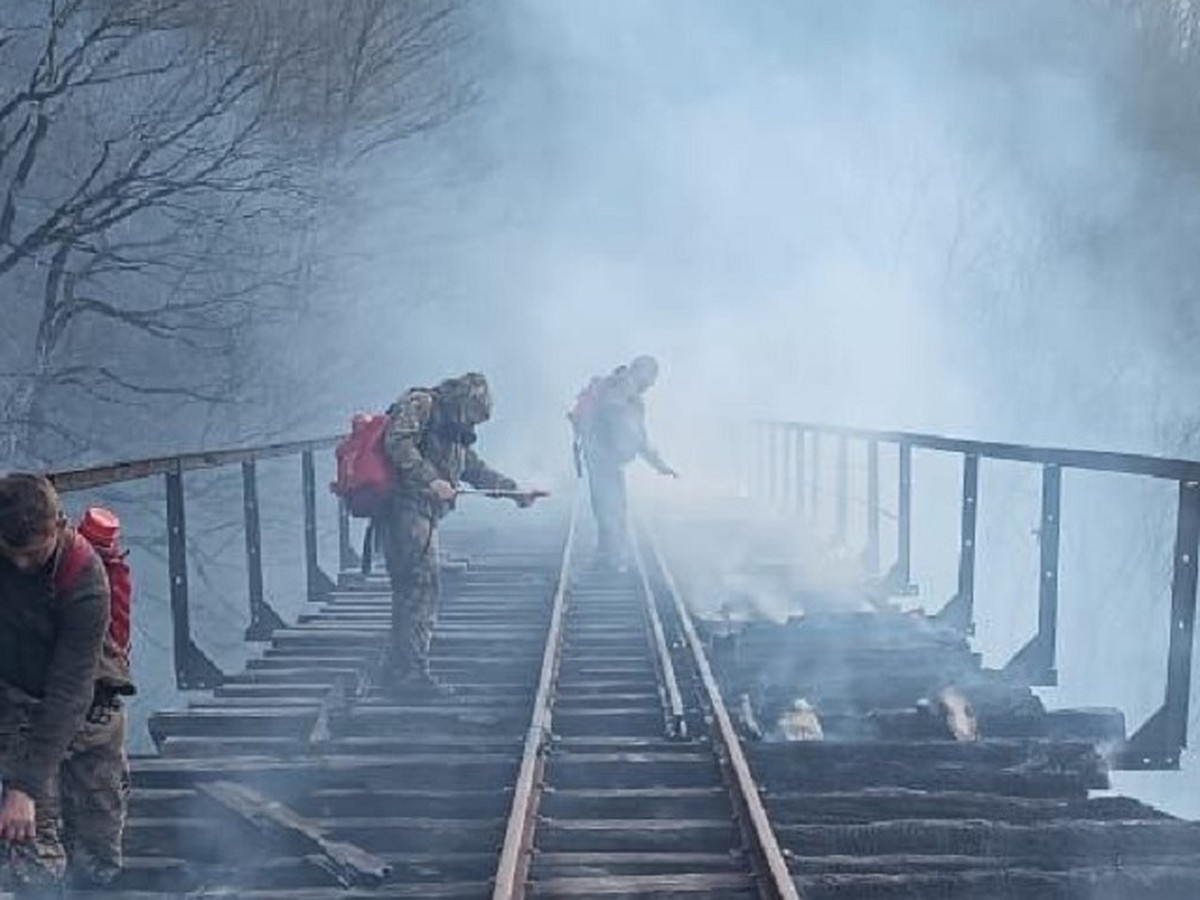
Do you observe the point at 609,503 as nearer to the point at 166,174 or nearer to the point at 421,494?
the point at 421,494

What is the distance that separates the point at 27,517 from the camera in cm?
379

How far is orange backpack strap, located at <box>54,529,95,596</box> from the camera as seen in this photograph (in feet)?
12.9

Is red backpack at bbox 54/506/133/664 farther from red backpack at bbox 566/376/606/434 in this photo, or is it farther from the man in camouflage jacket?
red backpack at bbox 566/376/606/434

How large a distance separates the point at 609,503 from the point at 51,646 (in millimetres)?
8507

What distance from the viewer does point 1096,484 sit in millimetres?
29734

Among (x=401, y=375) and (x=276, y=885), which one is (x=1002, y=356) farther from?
(x=276, y=885)

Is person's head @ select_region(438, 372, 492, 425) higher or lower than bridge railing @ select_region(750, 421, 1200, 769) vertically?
higher

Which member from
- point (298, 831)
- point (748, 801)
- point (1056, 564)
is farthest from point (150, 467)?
point (1056, 564)

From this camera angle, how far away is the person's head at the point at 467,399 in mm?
7504

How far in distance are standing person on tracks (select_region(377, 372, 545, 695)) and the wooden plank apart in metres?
1.85

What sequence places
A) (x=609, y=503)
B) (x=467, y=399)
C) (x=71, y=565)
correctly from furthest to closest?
(x=609, y=503) < (x=467, y=399) < (x=71, y=565)

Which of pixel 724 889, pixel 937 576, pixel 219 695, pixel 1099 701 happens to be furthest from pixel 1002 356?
pixel 724 889

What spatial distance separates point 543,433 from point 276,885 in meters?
35.1

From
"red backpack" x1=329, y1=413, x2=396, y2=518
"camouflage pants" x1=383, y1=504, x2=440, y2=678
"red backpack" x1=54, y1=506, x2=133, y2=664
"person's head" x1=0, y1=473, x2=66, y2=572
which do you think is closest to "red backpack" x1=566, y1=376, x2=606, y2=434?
"camouflage pants" x1=383, y1=504, x2=440, y2=678
